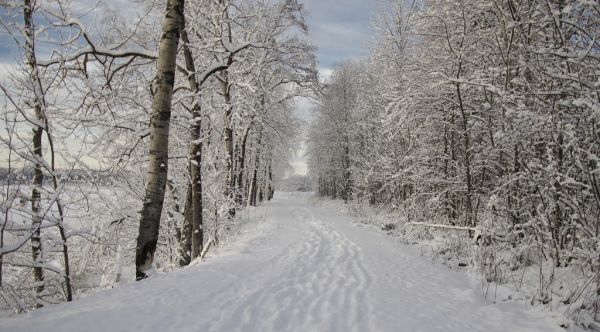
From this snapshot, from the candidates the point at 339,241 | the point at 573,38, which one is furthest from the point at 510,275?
the point at 339,241

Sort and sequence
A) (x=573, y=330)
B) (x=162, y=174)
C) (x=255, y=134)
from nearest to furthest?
(x=573, y=330) < (x=162, y=174) < (x=255, y=134)

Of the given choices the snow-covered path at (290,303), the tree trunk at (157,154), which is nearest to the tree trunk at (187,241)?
the snow-covered path at (290,303)

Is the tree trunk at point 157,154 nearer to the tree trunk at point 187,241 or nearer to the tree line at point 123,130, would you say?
the tree line at point 123,130

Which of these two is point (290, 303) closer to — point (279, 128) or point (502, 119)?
point (502, 119)

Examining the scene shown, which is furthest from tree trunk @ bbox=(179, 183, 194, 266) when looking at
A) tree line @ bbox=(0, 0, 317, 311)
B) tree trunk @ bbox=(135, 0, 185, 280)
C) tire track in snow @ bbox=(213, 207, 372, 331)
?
tree trunk @ bbox=(135, 0, 185, 280)

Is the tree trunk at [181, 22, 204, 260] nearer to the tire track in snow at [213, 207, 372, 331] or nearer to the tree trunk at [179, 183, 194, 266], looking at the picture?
the tree trunk at [179, 183, 194, 266]

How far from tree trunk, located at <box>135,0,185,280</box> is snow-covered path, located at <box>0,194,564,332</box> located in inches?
18.1

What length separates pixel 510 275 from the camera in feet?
17.2

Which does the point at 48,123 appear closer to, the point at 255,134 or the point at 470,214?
the point at 470,214

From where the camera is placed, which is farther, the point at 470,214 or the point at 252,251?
the point at 470,214

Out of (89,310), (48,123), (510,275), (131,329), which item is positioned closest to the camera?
(131,329)

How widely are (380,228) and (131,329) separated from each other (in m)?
11.7

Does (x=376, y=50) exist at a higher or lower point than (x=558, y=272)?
higher

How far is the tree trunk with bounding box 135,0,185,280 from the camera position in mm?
4410
